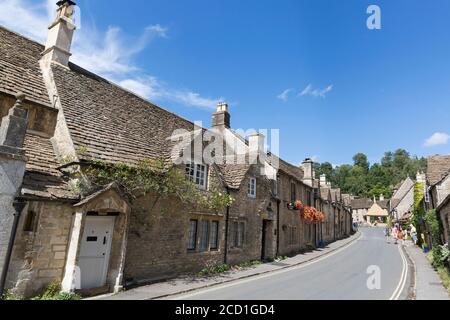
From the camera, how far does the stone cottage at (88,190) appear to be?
8766mm

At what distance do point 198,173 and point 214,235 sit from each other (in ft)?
11.8

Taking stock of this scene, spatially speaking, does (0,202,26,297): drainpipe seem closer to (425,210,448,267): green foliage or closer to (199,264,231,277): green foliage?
(199,264,231,277): green foliage

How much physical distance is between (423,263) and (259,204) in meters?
11.7

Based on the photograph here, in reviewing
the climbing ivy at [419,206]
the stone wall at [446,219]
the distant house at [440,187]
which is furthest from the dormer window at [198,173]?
the climbing ivy at [419,206]

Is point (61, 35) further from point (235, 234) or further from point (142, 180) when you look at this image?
point (235, 234)

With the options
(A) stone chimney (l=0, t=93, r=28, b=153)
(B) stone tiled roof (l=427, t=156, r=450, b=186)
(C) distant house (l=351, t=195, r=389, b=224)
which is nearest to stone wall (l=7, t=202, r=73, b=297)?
(A) stone chimney (l=0, t=93, r=28, b=153)

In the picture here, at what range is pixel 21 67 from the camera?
12.8m

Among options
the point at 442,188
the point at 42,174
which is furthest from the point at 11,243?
the point at 442,188

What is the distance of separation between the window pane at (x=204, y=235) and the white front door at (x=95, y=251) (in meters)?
5.65

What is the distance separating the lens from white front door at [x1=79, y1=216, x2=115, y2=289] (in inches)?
399

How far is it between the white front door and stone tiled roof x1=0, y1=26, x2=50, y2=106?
5.41 metres

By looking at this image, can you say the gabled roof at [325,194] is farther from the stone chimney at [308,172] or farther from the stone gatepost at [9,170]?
the stone gatepost at [9,170]

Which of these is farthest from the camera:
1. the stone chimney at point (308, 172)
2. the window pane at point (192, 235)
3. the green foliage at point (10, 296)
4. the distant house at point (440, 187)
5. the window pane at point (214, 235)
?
the stone chimney at point (308, 172)
